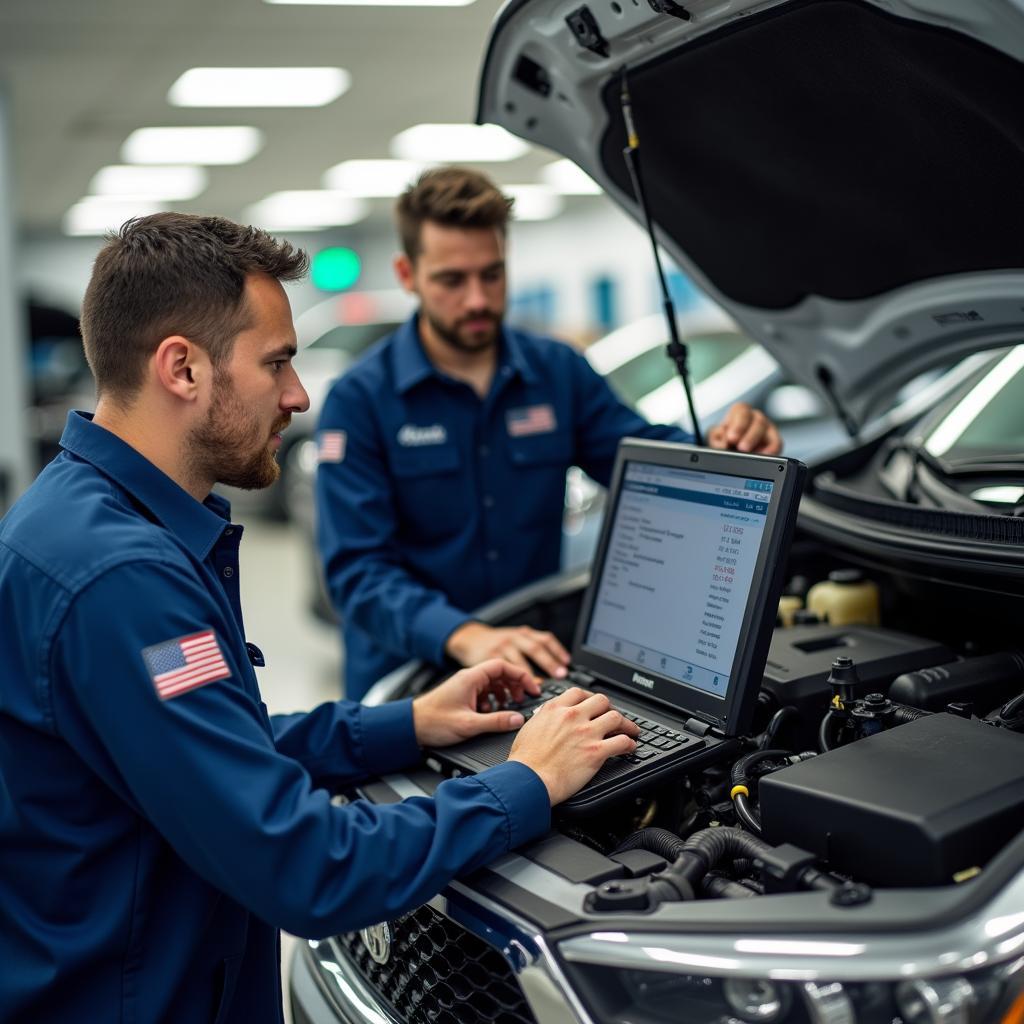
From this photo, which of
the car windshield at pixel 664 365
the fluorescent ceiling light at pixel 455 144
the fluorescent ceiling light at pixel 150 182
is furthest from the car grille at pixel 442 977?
the fluorescent ceiling light at pixel 150 182

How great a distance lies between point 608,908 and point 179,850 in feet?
1.39

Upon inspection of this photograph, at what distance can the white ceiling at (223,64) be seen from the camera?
5812mm

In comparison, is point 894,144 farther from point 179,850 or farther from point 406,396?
point 179,850

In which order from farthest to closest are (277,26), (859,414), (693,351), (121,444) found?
(277,26)
(693,351)
(859,414)
(121,444)

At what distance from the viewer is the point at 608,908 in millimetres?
1132

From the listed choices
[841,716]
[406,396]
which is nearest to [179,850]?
[841,716]

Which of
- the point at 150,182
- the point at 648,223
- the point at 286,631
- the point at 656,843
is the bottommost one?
the point at 286,631

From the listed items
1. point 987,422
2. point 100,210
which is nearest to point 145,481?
point 987,422

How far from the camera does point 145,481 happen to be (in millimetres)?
1315

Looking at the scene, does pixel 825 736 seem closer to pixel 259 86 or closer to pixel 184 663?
pixel 184 663

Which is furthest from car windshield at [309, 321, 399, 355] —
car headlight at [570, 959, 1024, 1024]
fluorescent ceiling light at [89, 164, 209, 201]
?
car headlight at [570, 959, 1024, 1024]

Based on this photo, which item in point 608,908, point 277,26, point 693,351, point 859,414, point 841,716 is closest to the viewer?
point 608,908

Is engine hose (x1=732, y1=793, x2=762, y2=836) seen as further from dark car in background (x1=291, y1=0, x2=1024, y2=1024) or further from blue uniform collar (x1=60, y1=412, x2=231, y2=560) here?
blue uniform collar (x1=60, y1=412, x2=231, y2=560)

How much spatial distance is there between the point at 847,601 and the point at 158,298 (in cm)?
118
